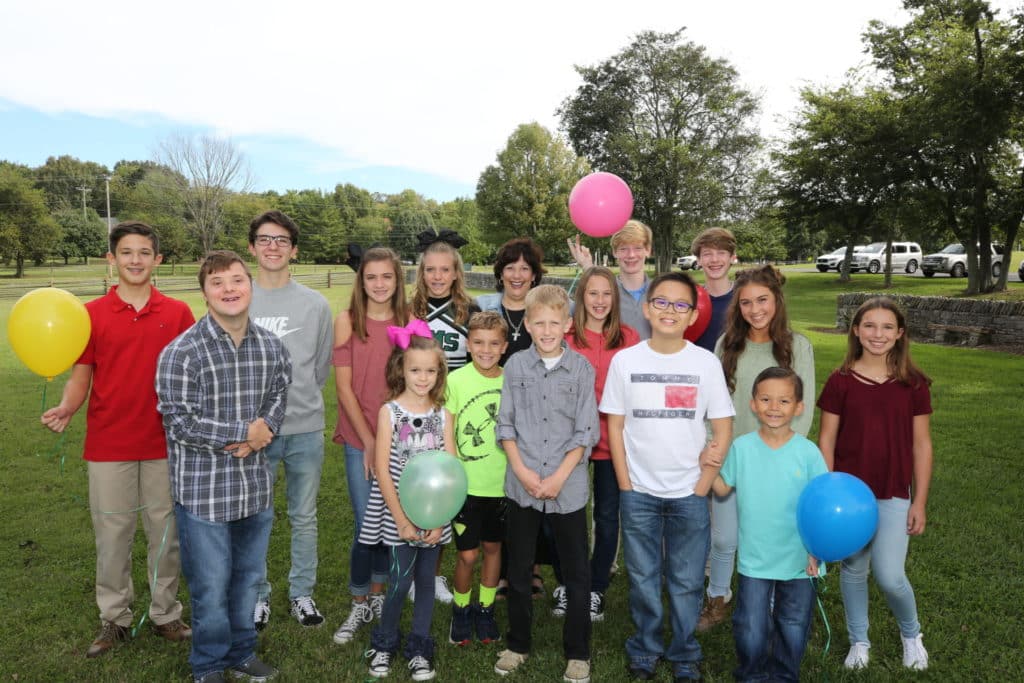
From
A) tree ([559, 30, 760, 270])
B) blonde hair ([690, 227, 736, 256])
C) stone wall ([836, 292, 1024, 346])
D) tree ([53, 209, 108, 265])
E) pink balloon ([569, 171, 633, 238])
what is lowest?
stone wall ([836, 292, 1024, 346])

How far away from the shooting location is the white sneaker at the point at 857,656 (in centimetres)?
314

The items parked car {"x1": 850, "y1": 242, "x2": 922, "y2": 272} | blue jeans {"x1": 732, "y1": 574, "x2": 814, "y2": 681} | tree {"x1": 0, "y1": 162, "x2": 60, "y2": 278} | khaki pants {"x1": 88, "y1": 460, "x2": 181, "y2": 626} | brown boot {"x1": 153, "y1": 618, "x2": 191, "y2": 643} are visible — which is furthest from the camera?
tree {"x1": 0, "y1": 162, "x2": 60, "y2": 278}

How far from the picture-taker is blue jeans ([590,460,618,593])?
349 cm

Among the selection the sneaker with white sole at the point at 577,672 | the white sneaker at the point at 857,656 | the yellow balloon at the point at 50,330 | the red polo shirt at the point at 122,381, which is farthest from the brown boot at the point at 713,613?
the yellow balloon at the point at 50,330

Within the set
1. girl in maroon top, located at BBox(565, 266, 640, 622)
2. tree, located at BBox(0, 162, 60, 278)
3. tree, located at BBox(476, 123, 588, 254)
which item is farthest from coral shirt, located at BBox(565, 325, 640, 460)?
tree, located at BBox(0, 162, 60, 278)

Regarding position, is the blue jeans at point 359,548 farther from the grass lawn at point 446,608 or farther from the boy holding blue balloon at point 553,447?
the boy holding blue balloon at point 553,447

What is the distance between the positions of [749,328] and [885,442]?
81 centimetres

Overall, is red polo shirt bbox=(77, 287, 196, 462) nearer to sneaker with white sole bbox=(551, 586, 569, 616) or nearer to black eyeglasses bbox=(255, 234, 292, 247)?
black eyeglasses bbox=(255, 234, 292, 247)

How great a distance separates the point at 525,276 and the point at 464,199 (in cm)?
8182

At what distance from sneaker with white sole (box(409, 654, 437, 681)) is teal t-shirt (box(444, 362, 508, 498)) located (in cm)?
79

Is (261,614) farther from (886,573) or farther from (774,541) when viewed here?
(886,573)

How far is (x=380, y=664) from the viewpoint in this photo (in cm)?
309

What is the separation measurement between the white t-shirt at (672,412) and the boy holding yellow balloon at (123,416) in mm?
2309

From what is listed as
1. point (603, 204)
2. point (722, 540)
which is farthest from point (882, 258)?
point (722, 540)
